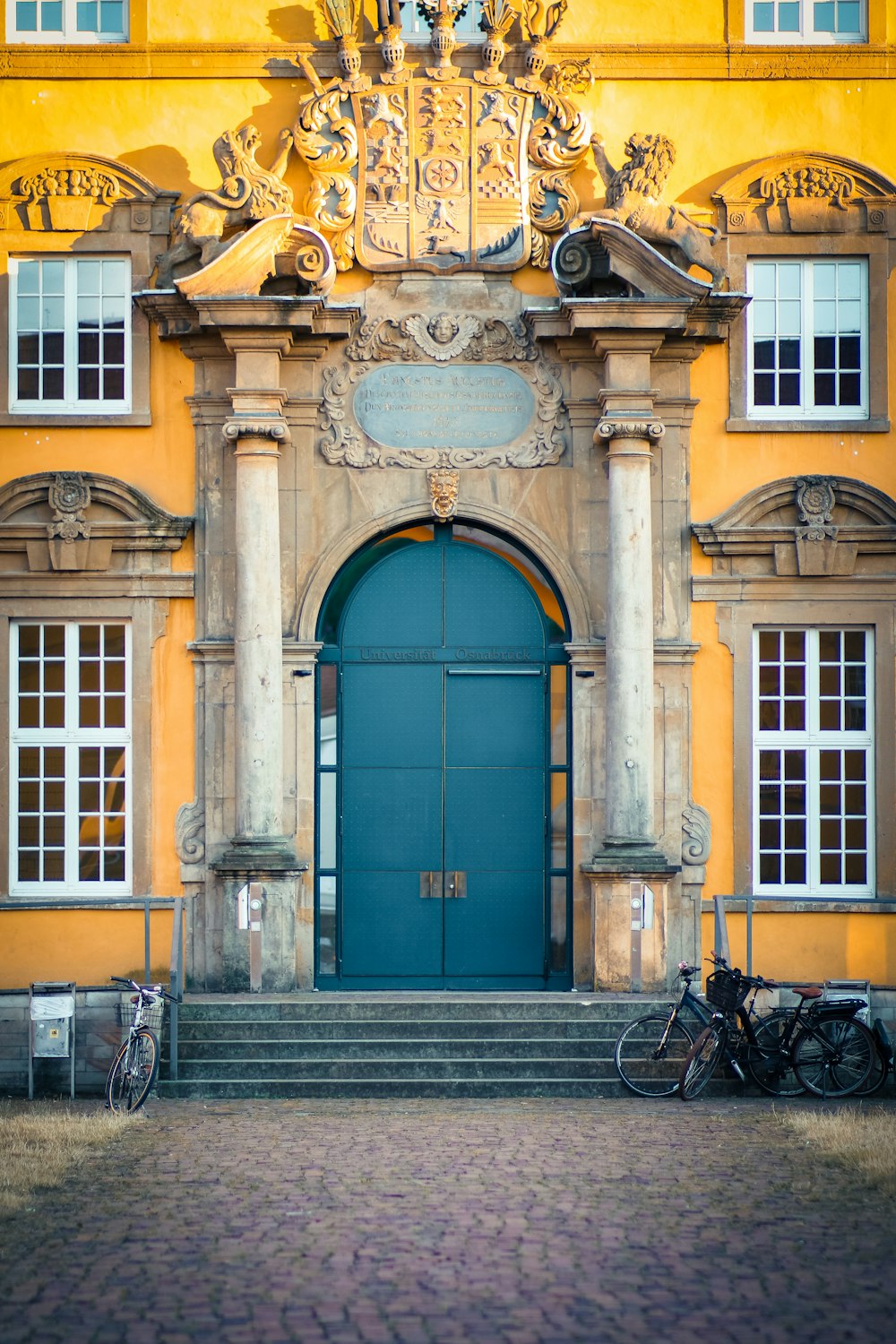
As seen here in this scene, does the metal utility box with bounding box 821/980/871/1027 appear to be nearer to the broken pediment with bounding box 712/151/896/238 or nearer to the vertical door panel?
the vertical door panel

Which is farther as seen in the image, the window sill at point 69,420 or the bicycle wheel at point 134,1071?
the window sill at point 69,420

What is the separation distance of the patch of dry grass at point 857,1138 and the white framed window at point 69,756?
19.8ft

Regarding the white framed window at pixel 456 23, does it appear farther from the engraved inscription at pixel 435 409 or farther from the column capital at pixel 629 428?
the column capital at pixel 629 428

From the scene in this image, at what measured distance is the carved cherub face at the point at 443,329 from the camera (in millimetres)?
14562

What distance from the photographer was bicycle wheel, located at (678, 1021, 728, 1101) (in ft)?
40.4

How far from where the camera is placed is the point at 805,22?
1489cm

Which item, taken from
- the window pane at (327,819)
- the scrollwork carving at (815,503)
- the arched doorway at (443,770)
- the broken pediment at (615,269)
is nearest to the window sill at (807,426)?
the scrollwork carving at (815,503)

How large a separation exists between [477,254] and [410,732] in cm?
405

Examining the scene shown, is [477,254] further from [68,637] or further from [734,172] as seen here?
[68,637]

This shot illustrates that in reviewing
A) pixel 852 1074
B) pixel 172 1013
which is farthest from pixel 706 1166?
pixel 172 1013

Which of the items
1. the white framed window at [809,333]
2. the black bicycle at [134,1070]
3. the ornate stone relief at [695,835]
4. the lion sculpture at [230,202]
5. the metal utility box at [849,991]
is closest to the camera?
the black bicycle at [134,1070]

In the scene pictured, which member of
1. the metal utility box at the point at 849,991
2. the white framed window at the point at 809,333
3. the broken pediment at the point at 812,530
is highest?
the white framed window at the point at 809,333

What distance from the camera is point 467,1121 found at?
1159 centimetres

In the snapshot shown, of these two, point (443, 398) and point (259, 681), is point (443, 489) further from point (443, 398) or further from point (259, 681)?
point (259, 681)
